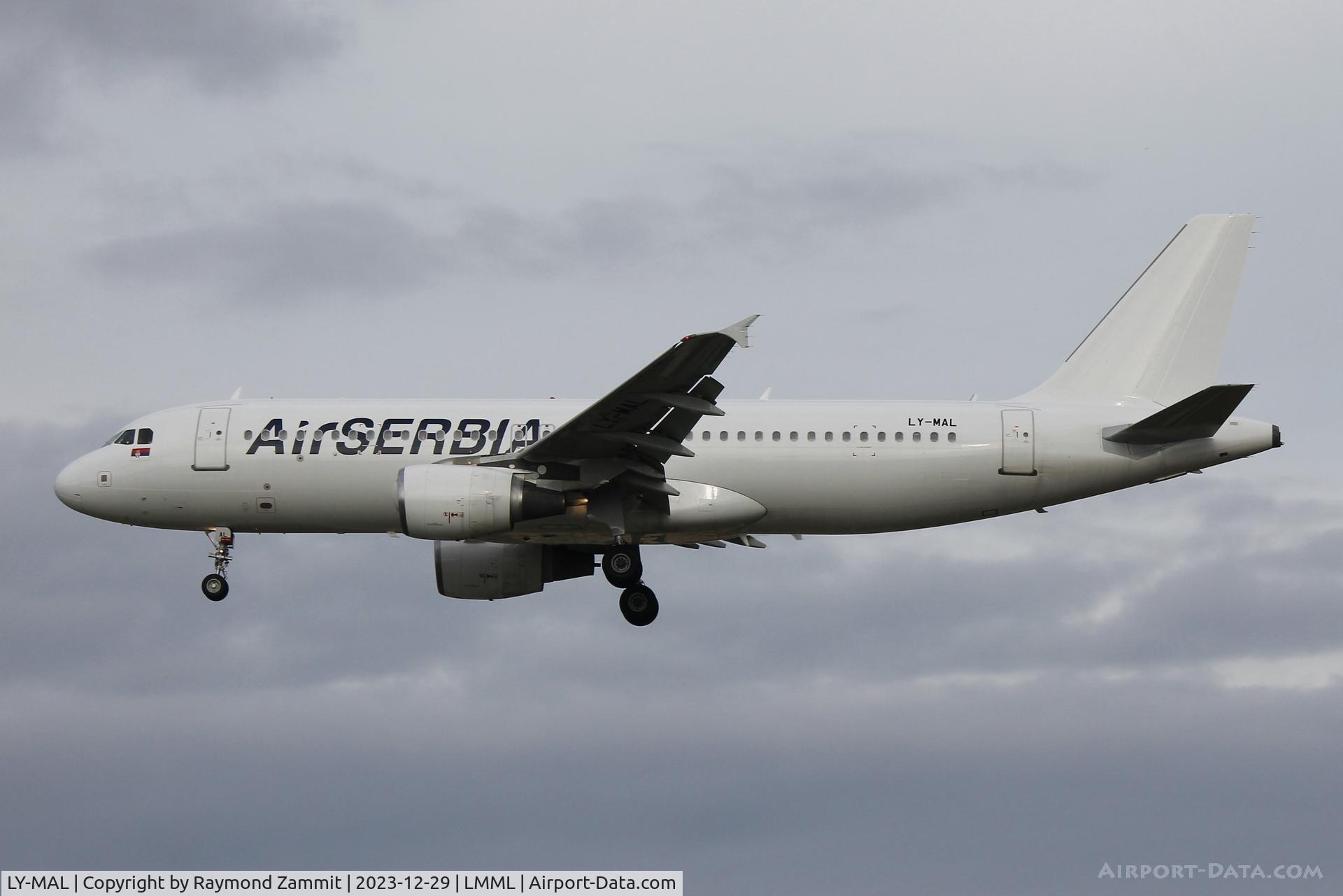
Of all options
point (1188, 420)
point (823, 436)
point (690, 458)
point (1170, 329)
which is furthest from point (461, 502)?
point (1170, 329)

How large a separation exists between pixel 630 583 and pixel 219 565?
912 cm

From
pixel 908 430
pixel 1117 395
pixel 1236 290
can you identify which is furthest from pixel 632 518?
pixel 1236 290

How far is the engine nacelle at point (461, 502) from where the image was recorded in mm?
30516

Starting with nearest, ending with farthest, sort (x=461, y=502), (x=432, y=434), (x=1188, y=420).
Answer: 1. (x=461, y=502)
2. (x=1188, y=420)
3. (x=432, y=434)

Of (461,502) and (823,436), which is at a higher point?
(823,436)

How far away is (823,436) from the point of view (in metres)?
32.9

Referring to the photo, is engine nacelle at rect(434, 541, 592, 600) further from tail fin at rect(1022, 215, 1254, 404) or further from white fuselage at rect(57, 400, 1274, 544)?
tail fin at rect(1022, 215, 1254, 404)

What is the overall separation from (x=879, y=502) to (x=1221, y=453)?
719 cm

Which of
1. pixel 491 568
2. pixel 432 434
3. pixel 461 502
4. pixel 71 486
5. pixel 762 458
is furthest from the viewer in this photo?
pixel 491 568

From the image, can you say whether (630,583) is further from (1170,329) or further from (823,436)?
(1170,329)

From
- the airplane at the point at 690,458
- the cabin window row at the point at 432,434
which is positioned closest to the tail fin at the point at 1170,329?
the airplane at the point at 690,458

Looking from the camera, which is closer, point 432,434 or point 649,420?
point 649,420

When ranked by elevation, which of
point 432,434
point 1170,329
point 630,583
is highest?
point 1170,329

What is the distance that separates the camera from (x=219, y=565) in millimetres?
34469
